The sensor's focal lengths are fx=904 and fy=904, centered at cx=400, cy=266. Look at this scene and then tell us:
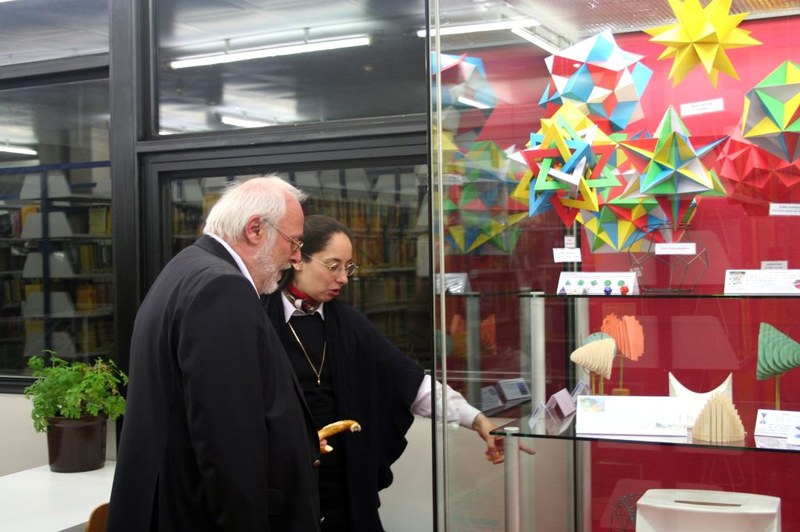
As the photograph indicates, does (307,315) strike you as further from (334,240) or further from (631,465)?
(631,465)

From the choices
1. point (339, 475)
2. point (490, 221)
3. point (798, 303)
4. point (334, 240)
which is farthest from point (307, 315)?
point (798, 303)

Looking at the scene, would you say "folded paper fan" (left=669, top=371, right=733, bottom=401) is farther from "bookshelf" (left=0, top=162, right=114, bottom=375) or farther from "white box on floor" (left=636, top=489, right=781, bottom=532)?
"bookshelf" (left=0, top=162, right=114, bottom=375)

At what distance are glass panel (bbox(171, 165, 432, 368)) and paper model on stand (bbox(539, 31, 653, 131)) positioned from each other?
133cm

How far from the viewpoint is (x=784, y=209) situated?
1926 millimetres

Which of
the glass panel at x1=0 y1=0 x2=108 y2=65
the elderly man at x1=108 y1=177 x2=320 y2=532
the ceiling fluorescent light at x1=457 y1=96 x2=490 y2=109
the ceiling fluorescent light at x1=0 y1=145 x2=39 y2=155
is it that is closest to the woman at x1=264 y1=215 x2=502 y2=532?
the elderly man at x1=108 y1=177 x2=320 y2=532

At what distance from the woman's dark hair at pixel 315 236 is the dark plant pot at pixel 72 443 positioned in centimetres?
125

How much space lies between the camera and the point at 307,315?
2.84 m

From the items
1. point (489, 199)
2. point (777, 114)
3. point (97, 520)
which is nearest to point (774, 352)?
point (777, 114)

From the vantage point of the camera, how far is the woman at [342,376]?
275cm

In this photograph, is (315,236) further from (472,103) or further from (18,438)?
(18,438)

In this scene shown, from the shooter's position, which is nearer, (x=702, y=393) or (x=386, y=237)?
(x=702, y=393)

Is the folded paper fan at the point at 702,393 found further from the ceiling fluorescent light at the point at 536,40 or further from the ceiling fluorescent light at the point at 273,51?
the ceiling fluorescent light at the point at 273,51

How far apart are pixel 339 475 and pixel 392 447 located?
251mm

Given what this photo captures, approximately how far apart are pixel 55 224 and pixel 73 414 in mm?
1251
